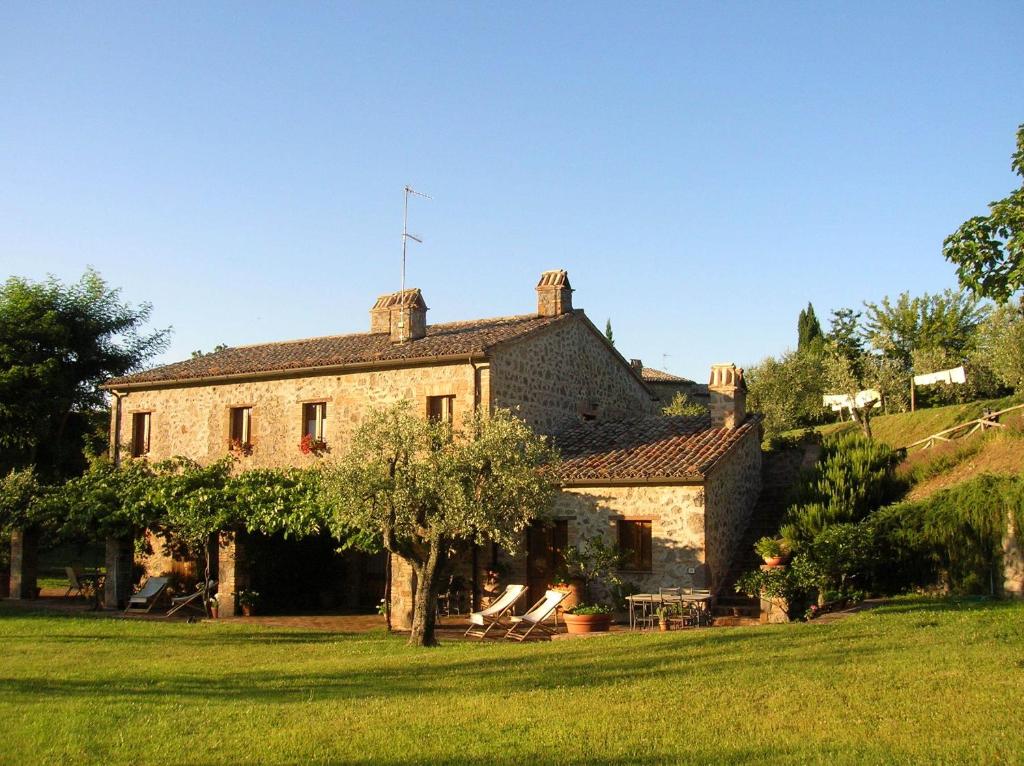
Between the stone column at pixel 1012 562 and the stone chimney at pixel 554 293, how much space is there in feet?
35.5

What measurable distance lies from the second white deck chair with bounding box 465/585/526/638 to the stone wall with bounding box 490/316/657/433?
3909 millimetres

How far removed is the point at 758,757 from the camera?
688 centimetres

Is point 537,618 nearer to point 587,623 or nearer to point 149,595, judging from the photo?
point 587,623

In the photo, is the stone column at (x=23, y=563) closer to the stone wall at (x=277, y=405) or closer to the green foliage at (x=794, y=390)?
the stone wall at (x=277, y=405)

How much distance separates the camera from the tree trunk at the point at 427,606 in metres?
14.9

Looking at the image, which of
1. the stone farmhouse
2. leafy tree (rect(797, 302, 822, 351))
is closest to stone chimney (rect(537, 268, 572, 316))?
the stone farmhouse

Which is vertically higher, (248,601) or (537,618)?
(537,618)

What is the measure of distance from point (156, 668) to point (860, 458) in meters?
14.4

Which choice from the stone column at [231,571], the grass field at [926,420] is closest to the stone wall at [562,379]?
the stone column at [231,571]

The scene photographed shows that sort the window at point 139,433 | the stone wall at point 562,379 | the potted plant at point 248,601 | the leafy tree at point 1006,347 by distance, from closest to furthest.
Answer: the stone wall at point 562,379
the potted plant at point 248,601
the window at point 139,433
the leafy tree at point 1006,347

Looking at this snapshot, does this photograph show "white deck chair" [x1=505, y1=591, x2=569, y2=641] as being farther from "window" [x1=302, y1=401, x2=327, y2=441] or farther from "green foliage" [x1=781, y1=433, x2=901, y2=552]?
"window" [x1=302, y1=401, x2=327, y2=441]

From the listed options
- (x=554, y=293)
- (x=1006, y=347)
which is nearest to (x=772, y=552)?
(x=554, y=293)

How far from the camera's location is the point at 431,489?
14.6m

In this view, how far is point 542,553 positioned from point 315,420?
631cm
